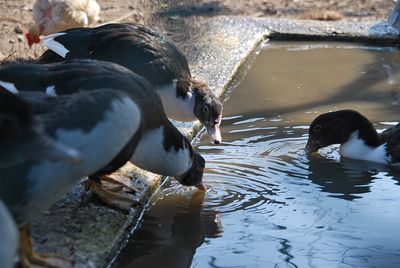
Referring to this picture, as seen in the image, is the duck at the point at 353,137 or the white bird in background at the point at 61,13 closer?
the duck at the point at 353,137

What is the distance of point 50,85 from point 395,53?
5.21 m

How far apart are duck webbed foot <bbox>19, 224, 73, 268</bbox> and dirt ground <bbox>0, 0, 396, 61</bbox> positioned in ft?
19.0

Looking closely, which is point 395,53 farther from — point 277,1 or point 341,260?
point 341,260

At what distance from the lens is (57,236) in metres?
4.38

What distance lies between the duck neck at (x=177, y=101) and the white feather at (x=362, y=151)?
119cm

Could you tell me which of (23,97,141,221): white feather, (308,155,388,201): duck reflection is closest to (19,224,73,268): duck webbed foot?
(23,97,141,221): white feather

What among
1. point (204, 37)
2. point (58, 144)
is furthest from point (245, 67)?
point (58, 144)

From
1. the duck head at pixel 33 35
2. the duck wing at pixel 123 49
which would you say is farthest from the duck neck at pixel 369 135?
the duck head at pixel 33 35

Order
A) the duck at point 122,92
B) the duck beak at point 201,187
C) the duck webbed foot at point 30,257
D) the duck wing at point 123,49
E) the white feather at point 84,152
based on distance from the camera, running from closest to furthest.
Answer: the white feather at point 84,152, the duck webbed foot at point 30,257, the duck at point 122,92, the duck beak at point 201,187, the duck wing at point 123,49

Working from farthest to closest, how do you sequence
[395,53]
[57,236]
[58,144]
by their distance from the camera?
1. [395,53]
2. [57,236]
3. [58,144]

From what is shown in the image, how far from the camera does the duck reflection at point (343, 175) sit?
5.64 metres

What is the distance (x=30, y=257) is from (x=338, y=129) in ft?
10.2

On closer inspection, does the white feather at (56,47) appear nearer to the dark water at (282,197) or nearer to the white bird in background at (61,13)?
the dark water at (282,197)

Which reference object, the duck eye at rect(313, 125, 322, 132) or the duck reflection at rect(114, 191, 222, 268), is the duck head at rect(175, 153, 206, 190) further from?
the duck eye at rect(313, 125, 322, 132)
